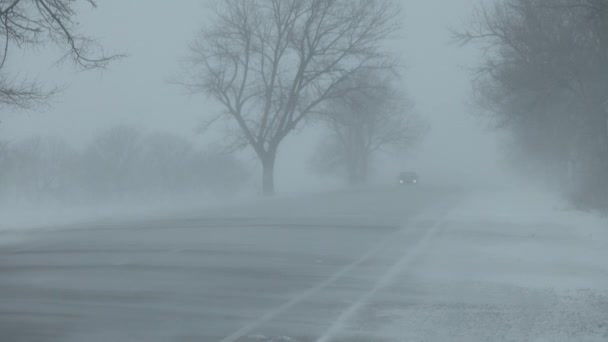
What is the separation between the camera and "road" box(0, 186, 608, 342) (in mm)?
8297

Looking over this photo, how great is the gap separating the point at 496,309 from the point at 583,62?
21.1 metres

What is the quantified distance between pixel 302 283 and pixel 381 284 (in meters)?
1.09

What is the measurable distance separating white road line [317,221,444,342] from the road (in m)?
0.03

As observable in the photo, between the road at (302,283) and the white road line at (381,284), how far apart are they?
26 mm

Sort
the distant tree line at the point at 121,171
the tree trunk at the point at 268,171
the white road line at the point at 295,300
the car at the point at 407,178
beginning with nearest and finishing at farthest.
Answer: the white road line at the point at 295,300, the tree trunk at the point at 268,171, the distant tree line at the point at 121,171, the car at the point at 407,178

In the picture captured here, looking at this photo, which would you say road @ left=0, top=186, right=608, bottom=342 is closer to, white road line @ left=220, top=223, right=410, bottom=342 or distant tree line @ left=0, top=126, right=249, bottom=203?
white road line @ left=220, top=223, right=410, bottom=342

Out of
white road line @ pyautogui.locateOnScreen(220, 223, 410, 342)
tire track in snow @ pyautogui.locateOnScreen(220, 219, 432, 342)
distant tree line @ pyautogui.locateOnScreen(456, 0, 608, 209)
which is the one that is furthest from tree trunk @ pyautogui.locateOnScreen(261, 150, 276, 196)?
white road line @ pyautogui.locateOnScreen(220, 223, 410, 342)

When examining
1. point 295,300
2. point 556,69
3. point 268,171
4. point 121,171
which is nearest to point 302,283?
point 295,300

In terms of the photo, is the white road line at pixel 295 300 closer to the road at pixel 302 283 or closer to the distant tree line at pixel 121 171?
the road at pixel 302 283

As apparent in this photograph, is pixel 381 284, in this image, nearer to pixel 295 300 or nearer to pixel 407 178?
pixel 295 300

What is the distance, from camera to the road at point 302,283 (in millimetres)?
8297

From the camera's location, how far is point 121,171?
2633 inches

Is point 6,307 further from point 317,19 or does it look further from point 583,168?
point 583,168

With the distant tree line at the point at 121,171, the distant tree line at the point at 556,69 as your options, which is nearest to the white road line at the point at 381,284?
the distant tree line at the point at 556,69
